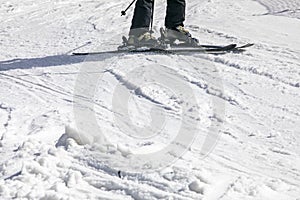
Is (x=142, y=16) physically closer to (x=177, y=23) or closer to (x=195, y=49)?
(x=177, y=23)

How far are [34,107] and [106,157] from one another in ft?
4.53

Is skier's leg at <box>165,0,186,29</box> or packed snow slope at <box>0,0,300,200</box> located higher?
skier's leg at <box>165,0,186,29</box>

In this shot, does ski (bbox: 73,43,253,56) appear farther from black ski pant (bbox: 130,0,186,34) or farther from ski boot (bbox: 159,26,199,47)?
black ski pant (bbox: 130,0,186,34)

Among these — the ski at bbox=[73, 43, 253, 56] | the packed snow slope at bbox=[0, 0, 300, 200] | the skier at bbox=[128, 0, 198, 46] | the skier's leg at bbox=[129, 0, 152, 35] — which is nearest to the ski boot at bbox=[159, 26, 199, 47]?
the skier at bbox=[128, 0, 198, 46]

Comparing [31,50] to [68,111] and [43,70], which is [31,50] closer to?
[43,70]

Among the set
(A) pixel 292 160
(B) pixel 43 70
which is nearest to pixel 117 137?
(A) pixel 292 160

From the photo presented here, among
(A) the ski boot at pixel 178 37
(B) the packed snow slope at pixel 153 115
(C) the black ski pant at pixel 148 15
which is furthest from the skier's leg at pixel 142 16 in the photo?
(B) the packed snow slope at pixel 153 115

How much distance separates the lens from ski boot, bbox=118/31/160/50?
20.6 ft

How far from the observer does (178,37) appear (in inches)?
249

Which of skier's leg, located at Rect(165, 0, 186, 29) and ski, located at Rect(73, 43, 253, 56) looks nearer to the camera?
ski, located at Rect(73, 43, 253, 56)

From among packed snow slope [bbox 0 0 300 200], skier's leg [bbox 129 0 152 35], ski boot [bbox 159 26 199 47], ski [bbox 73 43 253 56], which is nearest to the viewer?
packed snow slope [bbox 0 0 300 200]

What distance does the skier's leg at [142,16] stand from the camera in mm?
6130

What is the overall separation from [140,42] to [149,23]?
0.81ft

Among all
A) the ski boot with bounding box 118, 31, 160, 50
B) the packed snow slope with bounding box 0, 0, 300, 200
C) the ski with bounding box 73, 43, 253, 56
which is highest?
the ski boot with bounding box 118, 31, 160, 50
